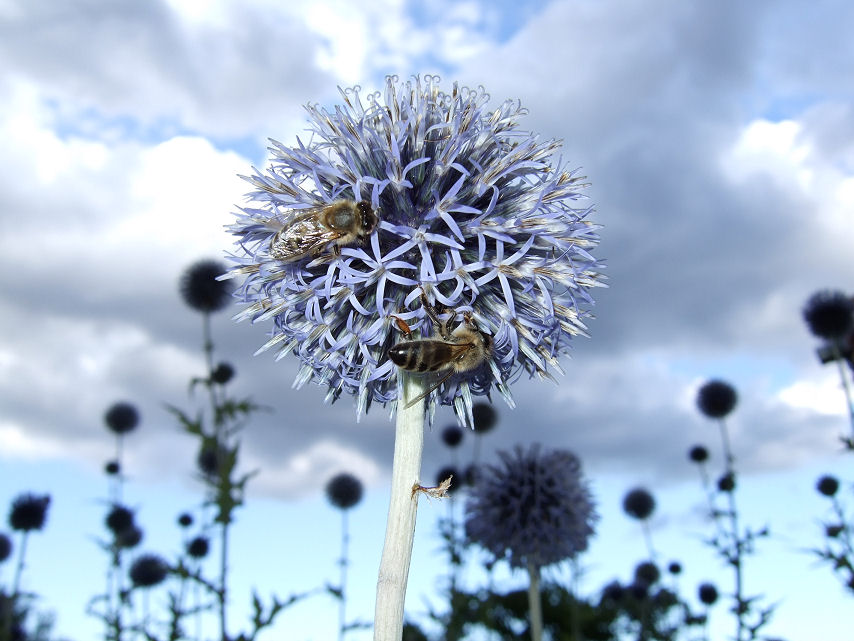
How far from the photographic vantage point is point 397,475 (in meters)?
2.69

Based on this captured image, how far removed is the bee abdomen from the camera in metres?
2.71

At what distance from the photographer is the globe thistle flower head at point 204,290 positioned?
9.15m

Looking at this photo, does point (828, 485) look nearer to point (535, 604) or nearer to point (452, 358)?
point (535, 604)

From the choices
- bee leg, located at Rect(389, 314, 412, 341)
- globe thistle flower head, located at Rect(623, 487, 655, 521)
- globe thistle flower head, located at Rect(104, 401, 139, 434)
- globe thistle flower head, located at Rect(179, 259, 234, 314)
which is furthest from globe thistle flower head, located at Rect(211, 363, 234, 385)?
globe thistle flower head, located at Rect(623, 487, 655, 521)

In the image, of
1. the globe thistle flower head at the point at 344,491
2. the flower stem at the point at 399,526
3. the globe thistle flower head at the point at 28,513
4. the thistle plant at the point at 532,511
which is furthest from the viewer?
the globe thistle flower head at the point at 344,491

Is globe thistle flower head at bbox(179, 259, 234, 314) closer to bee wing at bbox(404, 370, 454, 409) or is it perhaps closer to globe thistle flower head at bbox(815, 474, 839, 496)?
bee wing at bbox(404, 370, 454, 409)

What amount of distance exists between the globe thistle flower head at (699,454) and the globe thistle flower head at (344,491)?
4957 millimetres

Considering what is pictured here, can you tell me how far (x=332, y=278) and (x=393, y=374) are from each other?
46cm

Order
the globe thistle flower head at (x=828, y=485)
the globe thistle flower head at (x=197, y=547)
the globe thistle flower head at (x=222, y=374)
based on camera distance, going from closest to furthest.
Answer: the globe thistle flower head at (x=222, y=374) → the globe thistle flower head at (x=828, y=485) → the globe thistle flower head at (x=197, y=547)

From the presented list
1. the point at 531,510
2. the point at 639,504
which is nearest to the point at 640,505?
the point at 639,504

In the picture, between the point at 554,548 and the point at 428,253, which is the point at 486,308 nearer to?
the point at 428,253

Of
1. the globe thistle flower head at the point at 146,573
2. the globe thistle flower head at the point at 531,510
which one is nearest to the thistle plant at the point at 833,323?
the globe thistle flower head at the point at 531,510

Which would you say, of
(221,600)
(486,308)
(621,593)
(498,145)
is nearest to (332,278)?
(486,308)

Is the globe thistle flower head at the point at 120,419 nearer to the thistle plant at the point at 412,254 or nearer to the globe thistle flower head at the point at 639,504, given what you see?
the globe thistle flower head at the point at 639,504
